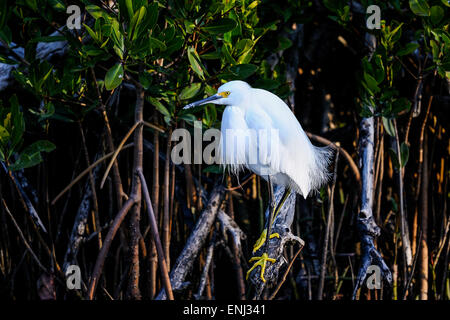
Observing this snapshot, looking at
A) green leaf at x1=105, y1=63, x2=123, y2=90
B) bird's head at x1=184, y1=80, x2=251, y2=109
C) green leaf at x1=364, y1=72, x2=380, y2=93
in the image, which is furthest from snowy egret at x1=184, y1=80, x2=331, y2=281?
green leaf at x1=364, y1=72, x2=380, y2=93

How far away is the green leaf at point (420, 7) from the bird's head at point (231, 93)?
0.62m

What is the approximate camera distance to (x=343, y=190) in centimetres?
240

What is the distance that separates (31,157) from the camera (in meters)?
1.46

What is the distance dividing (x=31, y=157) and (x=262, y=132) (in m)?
0.70

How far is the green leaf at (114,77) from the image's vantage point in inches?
48.4

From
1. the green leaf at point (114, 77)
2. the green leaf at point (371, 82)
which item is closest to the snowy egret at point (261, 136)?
the green leaf at point (114, 77)

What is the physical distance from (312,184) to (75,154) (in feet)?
3.94

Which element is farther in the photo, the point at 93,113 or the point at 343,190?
the point at 343,190

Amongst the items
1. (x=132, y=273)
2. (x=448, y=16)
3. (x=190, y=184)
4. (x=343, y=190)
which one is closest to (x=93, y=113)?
(x=190, y=184)

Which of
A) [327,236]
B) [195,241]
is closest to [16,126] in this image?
[195,241]

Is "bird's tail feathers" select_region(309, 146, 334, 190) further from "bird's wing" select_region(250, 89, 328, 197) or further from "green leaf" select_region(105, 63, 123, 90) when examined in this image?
"green leaf" select_region(105, 63, 123, 90)

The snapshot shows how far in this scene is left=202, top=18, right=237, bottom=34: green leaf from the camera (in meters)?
1.26

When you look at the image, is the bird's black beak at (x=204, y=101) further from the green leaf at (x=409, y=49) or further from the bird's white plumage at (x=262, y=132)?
the green leaf at (x=409, y=49)
